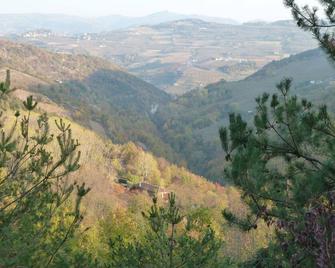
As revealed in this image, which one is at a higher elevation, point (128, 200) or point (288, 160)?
point (288, 160)

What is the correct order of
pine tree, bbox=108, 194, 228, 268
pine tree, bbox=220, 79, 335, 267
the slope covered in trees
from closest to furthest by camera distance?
pine tree, bbox=220, 79, 335, 267 < pine tree, bbox=108, 194, 228, 268 < the slope covered in trees

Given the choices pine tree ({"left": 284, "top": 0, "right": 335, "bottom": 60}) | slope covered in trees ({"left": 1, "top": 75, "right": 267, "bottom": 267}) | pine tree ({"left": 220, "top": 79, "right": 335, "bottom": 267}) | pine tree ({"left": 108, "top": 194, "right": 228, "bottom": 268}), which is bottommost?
slope covered in trees ({"left": 1, "top": 75, "right": 267, "bottom": 267})

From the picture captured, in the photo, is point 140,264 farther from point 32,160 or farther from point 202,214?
point 202,214

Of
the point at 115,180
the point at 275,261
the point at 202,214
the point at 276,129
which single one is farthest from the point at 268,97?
the point at 115,180

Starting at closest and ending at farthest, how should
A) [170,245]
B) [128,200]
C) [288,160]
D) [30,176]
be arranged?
[170,245] < [30,176] < [288,160] < [128,200]

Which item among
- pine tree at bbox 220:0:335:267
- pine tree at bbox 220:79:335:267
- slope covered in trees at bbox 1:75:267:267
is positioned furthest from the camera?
slope covered in trees at bbox 1:75:267:267

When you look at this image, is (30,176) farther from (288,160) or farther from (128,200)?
(128,200)

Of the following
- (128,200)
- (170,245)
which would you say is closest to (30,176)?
(170,245)

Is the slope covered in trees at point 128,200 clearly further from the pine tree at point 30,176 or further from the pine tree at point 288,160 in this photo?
the pine tree at point 288,160

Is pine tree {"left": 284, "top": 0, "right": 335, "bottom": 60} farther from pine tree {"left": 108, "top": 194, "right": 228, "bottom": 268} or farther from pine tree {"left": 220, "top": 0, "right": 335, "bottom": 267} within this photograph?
pine tree {"left": 108, "top": 194, "right": 228, "bottom": 268}

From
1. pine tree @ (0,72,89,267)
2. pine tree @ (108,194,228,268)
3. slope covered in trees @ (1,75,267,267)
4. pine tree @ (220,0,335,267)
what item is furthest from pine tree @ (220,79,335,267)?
pine tree @ (0,72,89,267)

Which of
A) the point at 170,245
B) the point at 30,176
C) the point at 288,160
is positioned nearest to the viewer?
the point at 170,245
